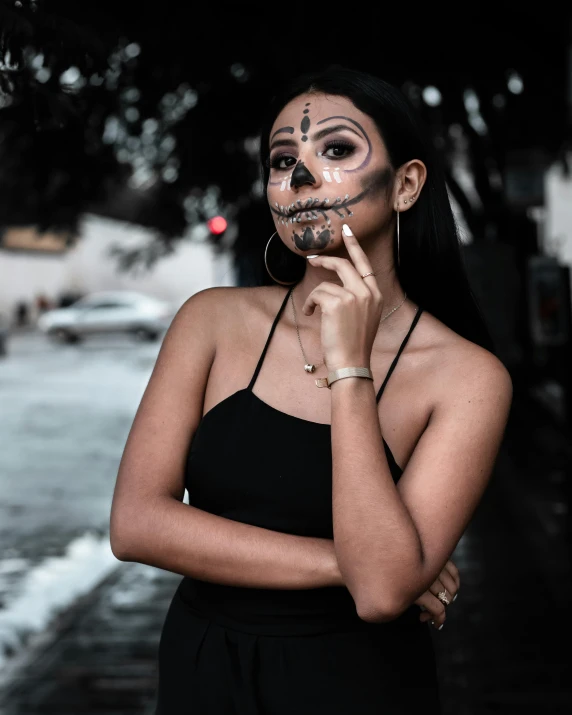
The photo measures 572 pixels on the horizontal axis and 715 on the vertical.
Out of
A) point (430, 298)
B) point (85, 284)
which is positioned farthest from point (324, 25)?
point (85, 284)

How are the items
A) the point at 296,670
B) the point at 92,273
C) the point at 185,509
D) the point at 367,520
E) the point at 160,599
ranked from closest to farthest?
1. the point at 367,520
2. the point at 296,670
3. the point at 185,509
4. the point at 160,599
5. the point at 92,273

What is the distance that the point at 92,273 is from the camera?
147 ft

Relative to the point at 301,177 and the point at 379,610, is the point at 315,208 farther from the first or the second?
the point at 379,610

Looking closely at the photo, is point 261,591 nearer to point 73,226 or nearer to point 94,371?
point 73,226

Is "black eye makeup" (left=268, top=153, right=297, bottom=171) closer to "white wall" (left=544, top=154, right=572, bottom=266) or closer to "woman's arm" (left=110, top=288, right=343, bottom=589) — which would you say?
"woman's arm" (left=110, top=288, right=343, bottom=589)

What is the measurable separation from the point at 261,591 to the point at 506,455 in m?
9.36

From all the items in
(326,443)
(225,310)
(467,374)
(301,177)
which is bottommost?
(326,443)

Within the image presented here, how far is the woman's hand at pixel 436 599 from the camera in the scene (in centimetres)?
189

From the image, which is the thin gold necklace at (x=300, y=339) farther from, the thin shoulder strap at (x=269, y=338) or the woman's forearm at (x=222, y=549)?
the woman's forearm at (x=222, y=549)

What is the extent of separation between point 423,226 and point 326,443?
535 millimetres

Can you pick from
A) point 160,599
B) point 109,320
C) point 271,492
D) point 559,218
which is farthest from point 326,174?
point 109,320

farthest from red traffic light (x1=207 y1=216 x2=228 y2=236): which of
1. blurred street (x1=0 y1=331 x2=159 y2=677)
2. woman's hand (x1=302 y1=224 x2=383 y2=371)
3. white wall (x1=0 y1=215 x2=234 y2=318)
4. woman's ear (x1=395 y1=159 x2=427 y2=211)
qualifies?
white wall (x1=0 y1=215 x2=234 y2=318)

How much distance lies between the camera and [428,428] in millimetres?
1800

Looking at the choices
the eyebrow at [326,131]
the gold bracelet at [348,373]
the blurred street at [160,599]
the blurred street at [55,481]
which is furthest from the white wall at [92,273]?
the gold bracelet at [348,373]
